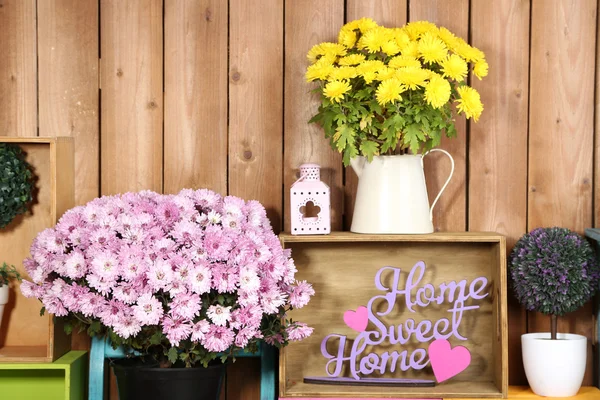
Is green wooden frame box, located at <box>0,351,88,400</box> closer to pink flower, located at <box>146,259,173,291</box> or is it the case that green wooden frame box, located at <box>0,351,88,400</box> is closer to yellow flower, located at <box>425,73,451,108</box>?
pink flower, located at <box>146,259,173,291</box>

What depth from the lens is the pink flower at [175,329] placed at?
4.80 ft

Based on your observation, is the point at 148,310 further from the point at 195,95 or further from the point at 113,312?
the point at 195,95

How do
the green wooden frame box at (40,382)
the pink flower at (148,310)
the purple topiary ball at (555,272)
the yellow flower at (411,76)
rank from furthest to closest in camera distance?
the green wooden frame box at (40,382)
the purple topiary ball at (555,272)
the yellow flower at (411,76)
the pink flower at (148,310)

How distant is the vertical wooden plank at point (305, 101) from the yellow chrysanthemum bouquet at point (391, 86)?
4.8 inches

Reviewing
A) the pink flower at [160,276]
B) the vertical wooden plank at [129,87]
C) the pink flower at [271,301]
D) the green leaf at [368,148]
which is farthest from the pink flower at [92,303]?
the green leaf at [368,148]

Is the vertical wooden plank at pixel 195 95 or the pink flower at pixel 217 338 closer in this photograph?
the pink flower at pixel 217 338

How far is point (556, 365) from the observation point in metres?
1.67

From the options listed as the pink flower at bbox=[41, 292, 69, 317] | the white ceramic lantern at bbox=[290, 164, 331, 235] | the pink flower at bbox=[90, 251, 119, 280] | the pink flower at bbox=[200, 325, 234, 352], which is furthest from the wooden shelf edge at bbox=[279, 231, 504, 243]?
the pink flower at bbox=[41, 292, 69, 317]

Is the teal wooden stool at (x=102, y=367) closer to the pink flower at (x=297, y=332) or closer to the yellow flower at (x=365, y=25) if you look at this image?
the pink flower at (x=297, y=332)

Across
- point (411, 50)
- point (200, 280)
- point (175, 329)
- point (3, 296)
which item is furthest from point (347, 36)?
point (3, 296)

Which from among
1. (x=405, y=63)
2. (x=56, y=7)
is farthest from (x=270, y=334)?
(x=56, y=7)

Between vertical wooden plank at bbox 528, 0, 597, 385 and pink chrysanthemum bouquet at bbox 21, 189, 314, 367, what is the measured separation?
2.20ft

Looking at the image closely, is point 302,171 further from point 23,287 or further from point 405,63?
point 23,287

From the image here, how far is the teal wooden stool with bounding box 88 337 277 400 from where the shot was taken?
175cm
